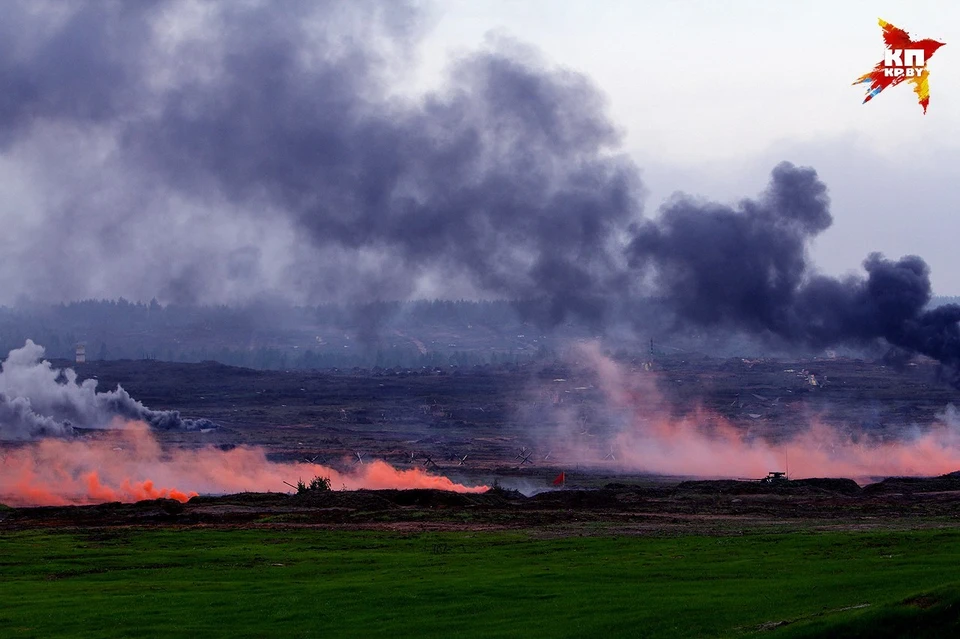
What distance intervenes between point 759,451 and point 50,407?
8934 cm

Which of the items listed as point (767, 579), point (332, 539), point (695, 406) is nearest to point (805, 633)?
point (767, 579)

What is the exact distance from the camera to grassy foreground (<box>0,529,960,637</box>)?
36.6 meters

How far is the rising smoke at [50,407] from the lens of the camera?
468ft

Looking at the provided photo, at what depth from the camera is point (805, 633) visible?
32.1 metres

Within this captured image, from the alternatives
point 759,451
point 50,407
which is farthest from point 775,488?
point 50,407

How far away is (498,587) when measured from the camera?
4472 centimetres

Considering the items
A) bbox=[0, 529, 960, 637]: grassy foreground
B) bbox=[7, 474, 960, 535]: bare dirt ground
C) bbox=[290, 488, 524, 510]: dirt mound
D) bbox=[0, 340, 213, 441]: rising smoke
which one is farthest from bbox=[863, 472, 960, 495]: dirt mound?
bbox=[0, 340, 213, 441]: rising smoke

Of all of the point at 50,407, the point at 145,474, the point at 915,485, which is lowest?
the point at 915,485

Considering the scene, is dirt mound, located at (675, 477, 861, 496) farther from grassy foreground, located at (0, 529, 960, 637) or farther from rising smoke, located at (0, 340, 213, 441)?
rising smoke, located at (0, 340, 213, 441)

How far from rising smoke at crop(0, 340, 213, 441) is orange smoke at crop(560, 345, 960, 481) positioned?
61.0 meters

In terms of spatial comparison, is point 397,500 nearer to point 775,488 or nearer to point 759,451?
point 775,488

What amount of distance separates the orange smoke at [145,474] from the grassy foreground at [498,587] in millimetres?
45688

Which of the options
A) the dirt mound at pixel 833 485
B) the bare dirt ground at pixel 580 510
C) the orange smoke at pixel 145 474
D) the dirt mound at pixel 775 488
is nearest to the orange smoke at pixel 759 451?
the dirt mound at pixel 833 485

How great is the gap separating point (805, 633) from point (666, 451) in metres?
120
